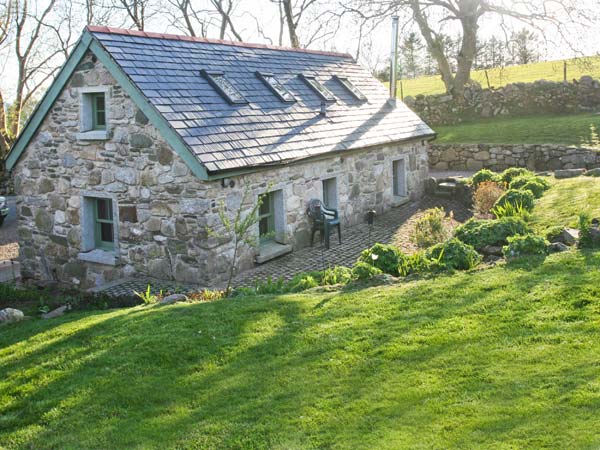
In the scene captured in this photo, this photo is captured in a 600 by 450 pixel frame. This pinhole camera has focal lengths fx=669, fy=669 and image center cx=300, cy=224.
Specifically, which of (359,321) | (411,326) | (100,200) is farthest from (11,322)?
(411,326)

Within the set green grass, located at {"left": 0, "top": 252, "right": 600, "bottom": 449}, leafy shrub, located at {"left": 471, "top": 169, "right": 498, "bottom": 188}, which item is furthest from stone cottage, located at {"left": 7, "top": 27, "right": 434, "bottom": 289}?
green grass, located at {"left": 0, "top": 252, "right": 600, "bottom": 449}

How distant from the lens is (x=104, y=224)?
1430 centimetres

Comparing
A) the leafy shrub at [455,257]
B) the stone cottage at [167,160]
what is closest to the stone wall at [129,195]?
the stone cottage at [167,160]

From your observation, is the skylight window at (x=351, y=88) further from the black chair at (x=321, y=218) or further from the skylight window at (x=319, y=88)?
the black chair at (x=321, y=218)

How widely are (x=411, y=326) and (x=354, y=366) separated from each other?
1.14 metres

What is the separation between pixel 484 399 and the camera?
5613 millimetres

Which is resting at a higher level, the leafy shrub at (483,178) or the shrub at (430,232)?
the leafy shrub at (483,178)

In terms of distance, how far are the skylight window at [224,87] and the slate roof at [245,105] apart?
131 millimetres

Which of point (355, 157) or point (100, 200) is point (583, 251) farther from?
point (100, 200)

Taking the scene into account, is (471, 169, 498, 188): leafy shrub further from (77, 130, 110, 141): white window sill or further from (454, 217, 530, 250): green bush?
(77, 130, 110, 141): white window sill

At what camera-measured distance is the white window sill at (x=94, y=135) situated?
43.7 feet

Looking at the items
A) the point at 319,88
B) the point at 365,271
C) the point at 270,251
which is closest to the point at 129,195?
the point at 270,251

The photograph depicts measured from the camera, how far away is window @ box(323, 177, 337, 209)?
16.2 meters

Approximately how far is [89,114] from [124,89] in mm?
1479
